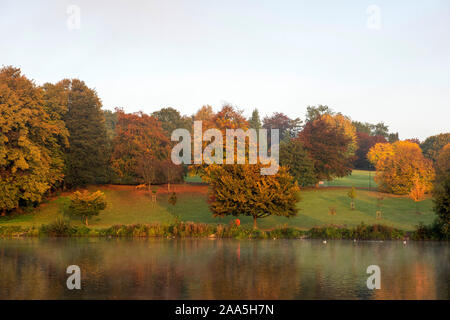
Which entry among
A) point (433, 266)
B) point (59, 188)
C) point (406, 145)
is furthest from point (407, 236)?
point (59, 188)

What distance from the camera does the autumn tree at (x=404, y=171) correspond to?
247ft

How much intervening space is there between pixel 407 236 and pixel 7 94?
160 feet

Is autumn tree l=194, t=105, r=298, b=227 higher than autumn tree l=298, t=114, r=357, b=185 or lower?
lower

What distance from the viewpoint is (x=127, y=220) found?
59562mm

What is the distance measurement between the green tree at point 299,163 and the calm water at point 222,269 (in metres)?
32.8

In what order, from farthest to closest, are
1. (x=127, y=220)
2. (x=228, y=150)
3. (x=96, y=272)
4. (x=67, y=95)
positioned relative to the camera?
(x=67, y=95)
(x=228, y=150)
(x=127, y=220)
(x=96, y=272)

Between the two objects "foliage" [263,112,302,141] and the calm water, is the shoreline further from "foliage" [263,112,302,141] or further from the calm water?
"foliage" [263,112,302,141]

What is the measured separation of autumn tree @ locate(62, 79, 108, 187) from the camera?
74938 mm

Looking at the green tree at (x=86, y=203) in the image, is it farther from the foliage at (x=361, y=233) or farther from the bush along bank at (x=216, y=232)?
the foliage at (x=361, y=233)

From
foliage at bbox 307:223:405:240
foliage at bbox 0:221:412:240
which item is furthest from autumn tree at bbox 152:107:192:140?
foliage at bbox 307:223:405:240

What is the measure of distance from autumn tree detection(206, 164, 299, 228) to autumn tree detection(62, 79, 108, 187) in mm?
31327

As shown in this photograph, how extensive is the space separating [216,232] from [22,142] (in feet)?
93.6

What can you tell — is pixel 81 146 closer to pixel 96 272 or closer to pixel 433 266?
pixel 96 272

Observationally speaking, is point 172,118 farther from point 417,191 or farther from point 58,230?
point 58,230
